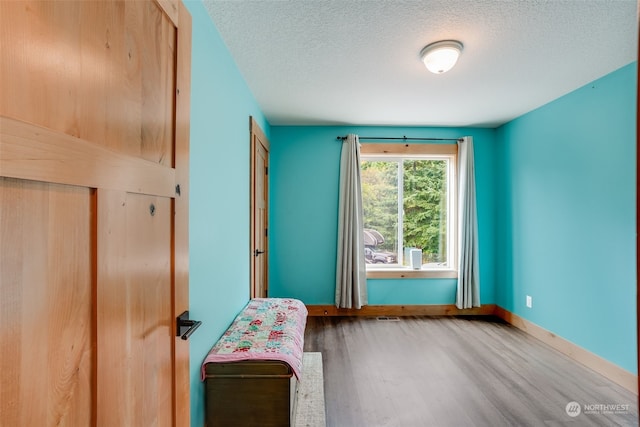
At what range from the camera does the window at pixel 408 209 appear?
Answer: 4.03 meters

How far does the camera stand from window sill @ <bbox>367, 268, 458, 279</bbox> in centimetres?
390

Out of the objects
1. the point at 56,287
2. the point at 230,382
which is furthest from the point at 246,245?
the point at 56,287

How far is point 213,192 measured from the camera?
1.75m

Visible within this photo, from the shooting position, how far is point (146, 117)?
0.79m

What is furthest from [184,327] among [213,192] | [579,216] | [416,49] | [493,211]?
[493,211]

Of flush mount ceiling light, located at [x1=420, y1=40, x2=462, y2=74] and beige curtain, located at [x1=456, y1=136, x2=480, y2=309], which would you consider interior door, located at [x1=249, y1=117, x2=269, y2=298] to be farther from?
beige curtain, located at [x1=456, y1=136, x2=480, y2=309]

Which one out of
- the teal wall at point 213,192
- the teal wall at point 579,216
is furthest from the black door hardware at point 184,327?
the teal wall at point 579,216

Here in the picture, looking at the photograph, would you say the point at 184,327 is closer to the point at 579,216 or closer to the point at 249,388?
the point at 249,388

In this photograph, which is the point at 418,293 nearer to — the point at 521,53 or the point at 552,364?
the point at 552,364

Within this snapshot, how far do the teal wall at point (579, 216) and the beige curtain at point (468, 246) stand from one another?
0.38m

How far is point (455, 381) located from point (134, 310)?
2488 mm

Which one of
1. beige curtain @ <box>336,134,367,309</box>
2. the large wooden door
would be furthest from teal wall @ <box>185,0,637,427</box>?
the large wooden door

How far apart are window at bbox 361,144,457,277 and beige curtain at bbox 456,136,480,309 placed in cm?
19

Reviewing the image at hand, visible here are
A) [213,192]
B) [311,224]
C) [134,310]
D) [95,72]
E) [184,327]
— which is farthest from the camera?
[311,224]
